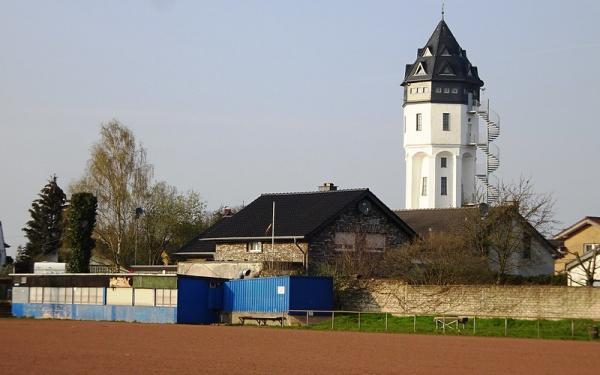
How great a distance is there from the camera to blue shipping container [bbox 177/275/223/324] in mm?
53562

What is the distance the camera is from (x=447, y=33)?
344 ft

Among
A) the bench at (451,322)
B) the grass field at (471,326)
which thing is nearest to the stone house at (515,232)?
the grass field at (471,326)

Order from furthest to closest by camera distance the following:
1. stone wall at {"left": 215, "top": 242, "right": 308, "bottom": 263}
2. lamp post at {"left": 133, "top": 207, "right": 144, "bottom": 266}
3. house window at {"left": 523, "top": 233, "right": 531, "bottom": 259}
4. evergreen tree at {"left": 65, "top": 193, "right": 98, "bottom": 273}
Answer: lamp post at {"left": 133, "top": 207, "right": 144, "bottom": 266}
evergreen tree at {"left": 65, "top": 193, "right": 98, "bottom": 273}
house window at {"left": 523, "top": 233, "right": 531, "bottom": 259}
stone wall at {"left": 215, "top": 242, "right": 308, "bottom": 263}

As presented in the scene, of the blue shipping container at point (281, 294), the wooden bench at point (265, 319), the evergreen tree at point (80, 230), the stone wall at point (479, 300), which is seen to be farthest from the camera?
the evergreen tree at point (80, 230)

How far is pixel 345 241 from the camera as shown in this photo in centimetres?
6212

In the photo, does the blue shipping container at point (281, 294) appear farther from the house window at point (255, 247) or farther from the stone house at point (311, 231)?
the house window at point (255, 247)

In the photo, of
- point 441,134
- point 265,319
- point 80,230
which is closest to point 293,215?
point 265,319

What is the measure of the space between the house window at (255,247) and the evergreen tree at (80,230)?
1125 centimetres

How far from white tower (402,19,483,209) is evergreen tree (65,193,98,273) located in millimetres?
37975

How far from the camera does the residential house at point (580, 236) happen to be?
235 feet

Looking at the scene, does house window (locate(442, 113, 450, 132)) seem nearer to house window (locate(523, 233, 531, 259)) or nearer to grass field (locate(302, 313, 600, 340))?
house window (locate(523, 233, 531, 259))

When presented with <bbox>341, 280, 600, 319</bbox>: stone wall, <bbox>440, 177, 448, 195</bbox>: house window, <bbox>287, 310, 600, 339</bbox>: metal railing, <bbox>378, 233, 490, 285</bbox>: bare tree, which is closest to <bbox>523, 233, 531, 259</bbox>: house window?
<bbox>378, 233, 490, 285</bbox>: bare tree

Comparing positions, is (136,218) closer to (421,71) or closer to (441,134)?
(441,134)

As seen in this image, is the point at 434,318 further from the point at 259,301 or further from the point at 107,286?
the point at 107,286
